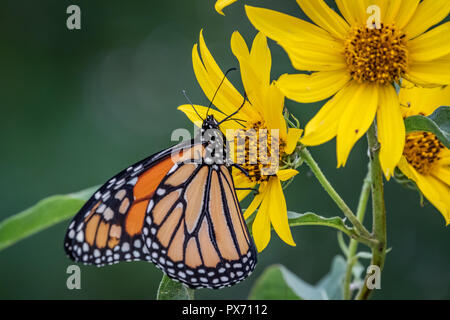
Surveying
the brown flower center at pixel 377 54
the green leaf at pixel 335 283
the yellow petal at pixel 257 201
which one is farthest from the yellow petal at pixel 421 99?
the green leaf at pixel 335 283

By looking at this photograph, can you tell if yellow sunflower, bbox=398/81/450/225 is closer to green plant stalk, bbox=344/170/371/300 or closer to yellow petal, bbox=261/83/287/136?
green plant stalk, bbox=344/170/371/300

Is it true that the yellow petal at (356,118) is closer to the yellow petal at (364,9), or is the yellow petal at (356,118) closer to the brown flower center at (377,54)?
the brown flower center at (377,54)

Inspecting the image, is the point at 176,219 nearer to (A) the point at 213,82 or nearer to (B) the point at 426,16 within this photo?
(A) the point at 213,82

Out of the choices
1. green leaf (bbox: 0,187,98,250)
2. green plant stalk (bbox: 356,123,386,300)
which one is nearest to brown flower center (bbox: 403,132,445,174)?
green plant stalk (bbox: 356,123,386,300)

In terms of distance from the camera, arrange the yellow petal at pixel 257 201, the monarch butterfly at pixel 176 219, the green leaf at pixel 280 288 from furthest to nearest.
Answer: the green leaf at pixel 280 288
the monarch butterfly at pixel 176 219
the yellow petal at pixel 257 201
